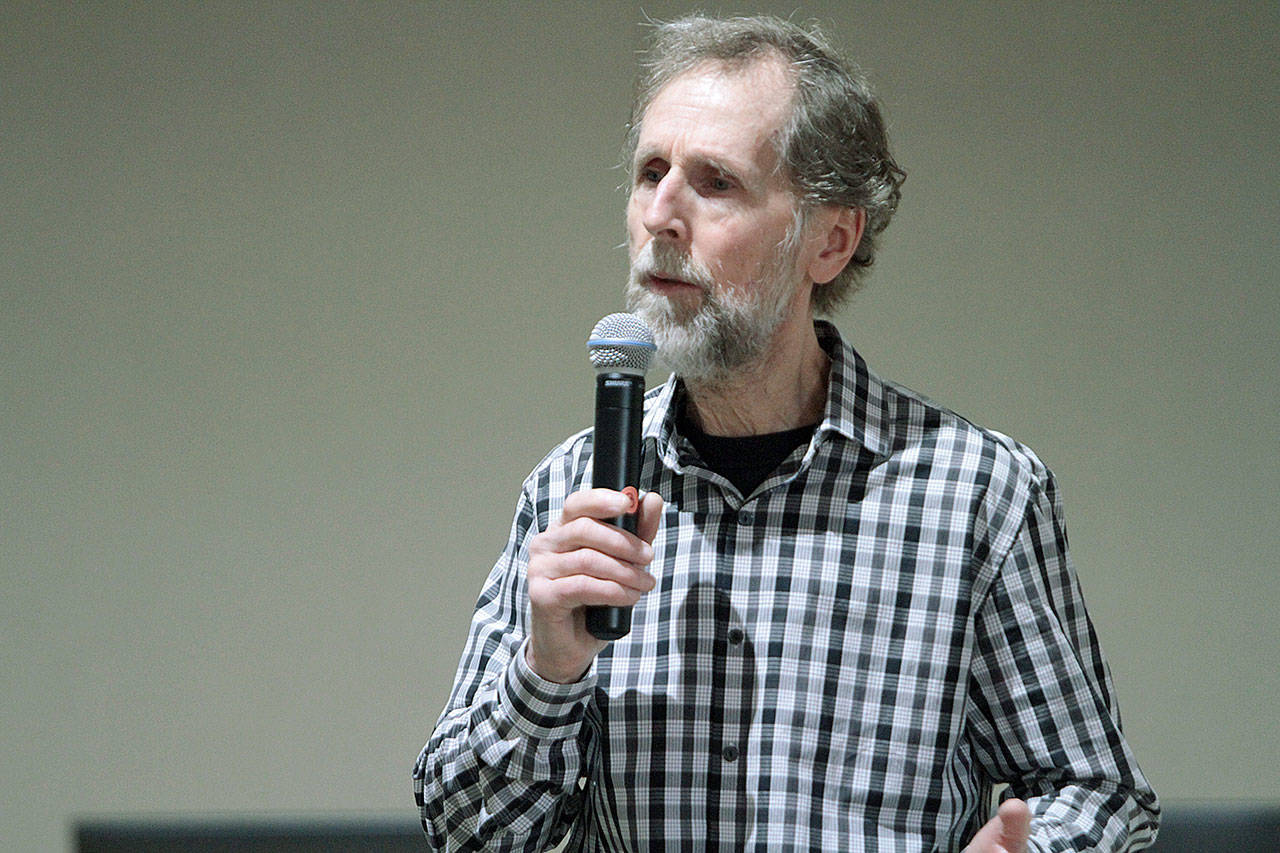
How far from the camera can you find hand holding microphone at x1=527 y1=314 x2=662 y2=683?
1.12 metres

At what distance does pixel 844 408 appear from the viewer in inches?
55.2

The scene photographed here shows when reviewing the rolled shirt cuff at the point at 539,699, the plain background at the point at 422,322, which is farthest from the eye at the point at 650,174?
the plain background at the point at 422,322

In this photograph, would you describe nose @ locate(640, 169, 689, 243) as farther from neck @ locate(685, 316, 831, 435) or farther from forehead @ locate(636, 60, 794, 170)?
neck @ locate(685, 316, 831, 435)

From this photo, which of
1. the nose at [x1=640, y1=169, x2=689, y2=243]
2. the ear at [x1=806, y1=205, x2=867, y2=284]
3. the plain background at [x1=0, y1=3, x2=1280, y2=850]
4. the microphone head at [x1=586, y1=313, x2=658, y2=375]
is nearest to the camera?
the microphone head at [x1=586, y1=313, x2=658, y2=375]

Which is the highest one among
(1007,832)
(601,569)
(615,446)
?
(615,446)

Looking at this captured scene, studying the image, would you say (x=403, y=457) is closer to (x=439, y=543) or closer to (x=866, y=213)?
(x=439, y=543)

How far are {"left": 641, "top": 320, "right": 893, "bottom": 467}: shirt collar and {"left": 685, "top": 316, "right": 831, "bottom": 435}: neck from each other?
0.10 feet

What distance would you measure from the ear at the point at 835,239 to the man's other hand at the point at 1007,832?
2.12 feet

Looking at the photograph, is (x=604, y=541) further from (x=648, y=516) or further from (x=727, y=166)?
(x=727, y=166)

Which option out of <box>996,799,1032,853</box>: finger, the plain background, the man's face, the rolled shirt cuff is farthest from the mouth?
the plain background

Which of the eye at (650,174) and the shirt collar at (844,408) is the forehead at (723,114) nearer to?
the eye at (650,174)

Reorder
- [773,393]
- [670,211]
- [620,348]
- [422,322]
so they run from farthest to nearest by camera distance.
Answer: [422,322] < [773,393] < [670,211] < [620,348]

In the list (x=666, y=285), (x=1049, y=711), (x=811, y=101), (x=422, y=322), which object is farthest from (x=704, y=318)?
(x=422, y=322)

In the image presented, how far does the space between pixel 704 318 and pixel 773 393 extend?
15cm
